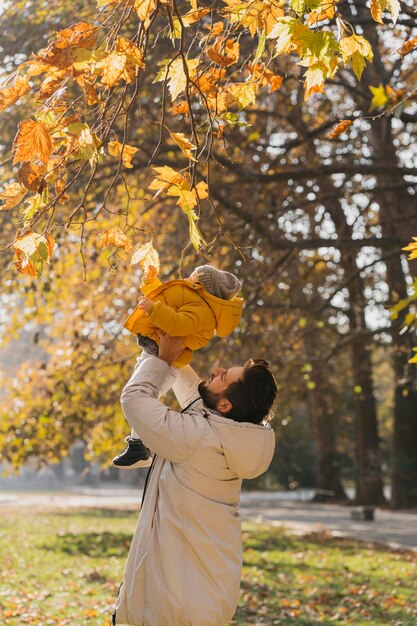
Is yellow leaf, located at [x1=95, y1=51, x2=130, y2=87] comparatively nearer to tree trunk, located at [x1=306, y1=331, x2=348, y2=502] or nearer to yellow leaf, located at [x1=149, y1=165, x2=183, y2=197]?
yellow leaf, located at [x1=149, y1=165, x2=183, y2=197]

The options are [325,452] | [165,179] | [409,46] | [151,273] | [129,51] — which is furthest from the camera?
[325,452]

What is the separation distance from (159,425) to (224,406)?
0.30 metres

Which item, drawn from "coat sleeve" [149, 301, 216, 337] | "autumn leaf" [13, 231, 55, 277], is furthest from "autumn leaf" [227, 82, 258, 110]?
"autumn leaf" [13, 231, 55, 277]

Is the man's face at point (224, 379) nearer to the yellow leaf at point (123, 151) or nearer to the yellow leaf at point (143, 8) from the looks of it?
the yellow leaf at point (123, 151)

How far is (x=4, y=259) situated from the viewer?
10.6 m

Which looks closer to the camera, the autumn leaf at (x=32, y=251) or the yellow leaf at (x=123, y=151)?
the autumn leaf at (x=32, y=251)

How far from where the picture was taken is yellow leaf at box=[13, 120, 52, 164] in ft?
11.6

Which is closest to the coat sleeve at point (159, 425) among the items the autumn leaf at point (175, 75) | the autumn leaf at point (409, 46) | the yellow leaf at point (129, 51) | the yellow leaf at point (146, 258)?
the yellow leaf at point (146, 258)

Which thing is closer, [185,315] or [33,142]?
[33,142]

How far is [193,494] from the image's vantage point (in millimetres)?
3723

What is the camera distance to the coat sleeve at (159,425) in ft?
11.9

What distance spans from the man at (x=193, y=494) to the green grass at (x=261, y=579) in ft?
12.9

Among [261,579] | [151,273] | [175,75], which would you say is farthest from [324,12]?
[261,579]

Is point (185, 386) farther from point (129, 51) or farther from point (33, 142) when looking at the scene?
point (129, 51)
